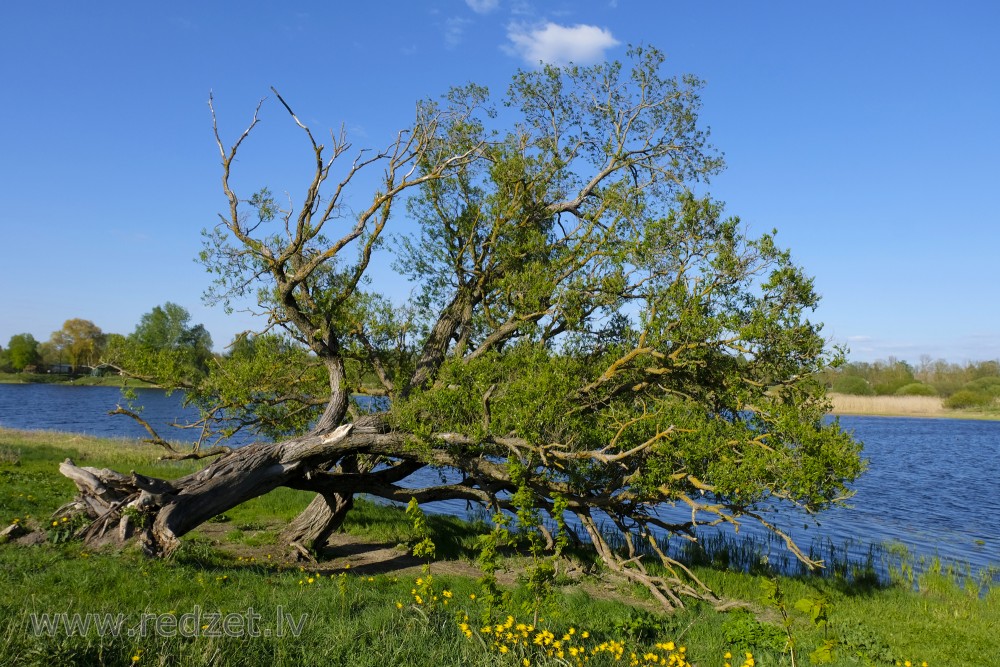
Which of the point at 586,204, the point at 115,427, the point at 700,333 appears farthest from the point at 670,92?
the point at 115,427

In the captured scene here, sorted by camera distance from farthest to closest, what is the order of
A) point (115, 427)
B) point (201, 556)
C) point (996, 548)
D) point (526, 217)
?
1. point (115, 427)
2. point (996, 548)
3. point (526, 217)
4. point (201, 556)

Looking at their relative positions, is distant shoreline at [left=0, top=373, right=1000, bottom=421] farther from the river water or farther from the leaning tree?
the leaning tree

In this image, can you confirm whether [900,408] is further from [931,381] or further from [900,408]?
[931,381]

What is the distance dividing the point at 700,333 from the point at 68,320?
120 m

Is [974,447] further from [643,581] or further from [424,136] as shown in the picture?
[424,136]

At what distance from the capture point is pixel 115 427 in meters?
41.4

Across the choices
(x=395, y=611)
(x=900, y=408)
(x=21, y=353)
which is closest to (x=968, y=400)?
(x=900, y=408)

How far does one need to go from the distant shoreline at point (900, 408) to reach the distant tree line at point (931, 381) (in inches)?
56.4

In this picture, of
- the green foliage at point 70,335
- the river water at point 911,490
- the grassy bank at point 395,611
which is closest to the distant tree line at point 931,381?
the river water at point 911,490

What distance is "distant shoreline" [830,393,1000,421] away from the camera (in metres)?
66.7

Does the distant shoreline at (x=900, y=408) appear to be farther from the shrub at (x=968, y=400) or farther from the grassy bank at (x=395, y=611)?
the grassy bank at (x=395, y=611)

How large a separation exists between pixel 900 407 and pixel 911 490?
49881mm

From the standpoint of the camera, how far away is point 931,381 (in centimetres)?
8775

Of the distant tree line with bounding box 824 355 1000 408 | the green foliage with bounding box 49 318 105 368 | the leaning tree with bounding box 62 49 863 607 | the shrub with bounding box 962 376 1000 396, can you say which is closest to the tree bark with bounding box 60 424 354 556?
the leaning tree with bounding box 62 49 863 607
